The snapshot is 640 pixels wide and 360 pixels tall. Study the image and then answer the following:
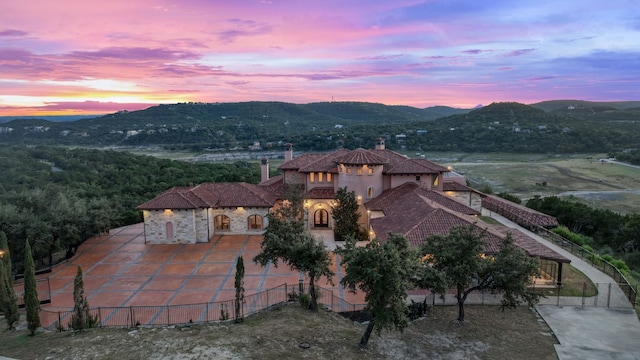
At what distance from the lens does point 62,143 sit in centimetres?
10119

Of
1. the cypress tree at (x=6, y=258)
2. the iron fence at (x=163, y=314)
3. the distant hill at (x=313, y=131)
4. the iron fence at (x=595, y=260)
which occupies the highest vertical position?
the distant hill at (x=313, y=131)

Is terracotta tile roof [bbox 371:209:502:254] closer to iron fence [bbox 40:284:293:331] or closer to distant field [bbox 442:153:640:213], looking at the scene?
iron fence [bbox 40:284:293:331]

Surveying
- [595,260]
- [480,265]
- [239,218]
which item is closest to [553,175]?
[595,260]

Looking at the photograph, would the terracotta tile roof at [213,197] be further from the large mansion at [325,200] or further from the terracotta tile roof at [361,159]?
the terracotta tile roof at [361,159]

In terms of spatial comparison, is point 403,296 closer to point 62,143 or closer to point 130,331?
point 130,331

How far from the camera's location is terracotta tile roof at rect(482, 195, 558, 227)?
33219mm

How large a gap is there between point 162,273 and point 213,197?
31.3 feet

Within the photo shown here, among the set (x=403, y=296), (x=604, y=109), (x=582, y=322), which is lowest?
(x=582, y=322)

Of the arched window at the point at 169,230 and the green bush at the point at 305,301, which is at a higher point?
the arched window at the point at 169,230

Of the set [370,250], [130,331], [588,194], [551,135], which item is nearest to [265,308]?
[130,331]

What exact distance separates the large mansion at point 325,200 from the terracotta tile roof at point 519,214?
0.24 ft

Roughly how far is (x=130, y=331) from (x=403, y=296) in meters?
11.2

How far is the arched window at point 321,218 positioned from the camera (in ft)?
116

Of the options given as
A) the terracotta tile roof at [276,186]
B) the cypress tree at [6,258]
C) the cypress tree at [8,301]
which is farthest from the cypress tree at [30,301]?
the terracotta tile roof at [276,186]
